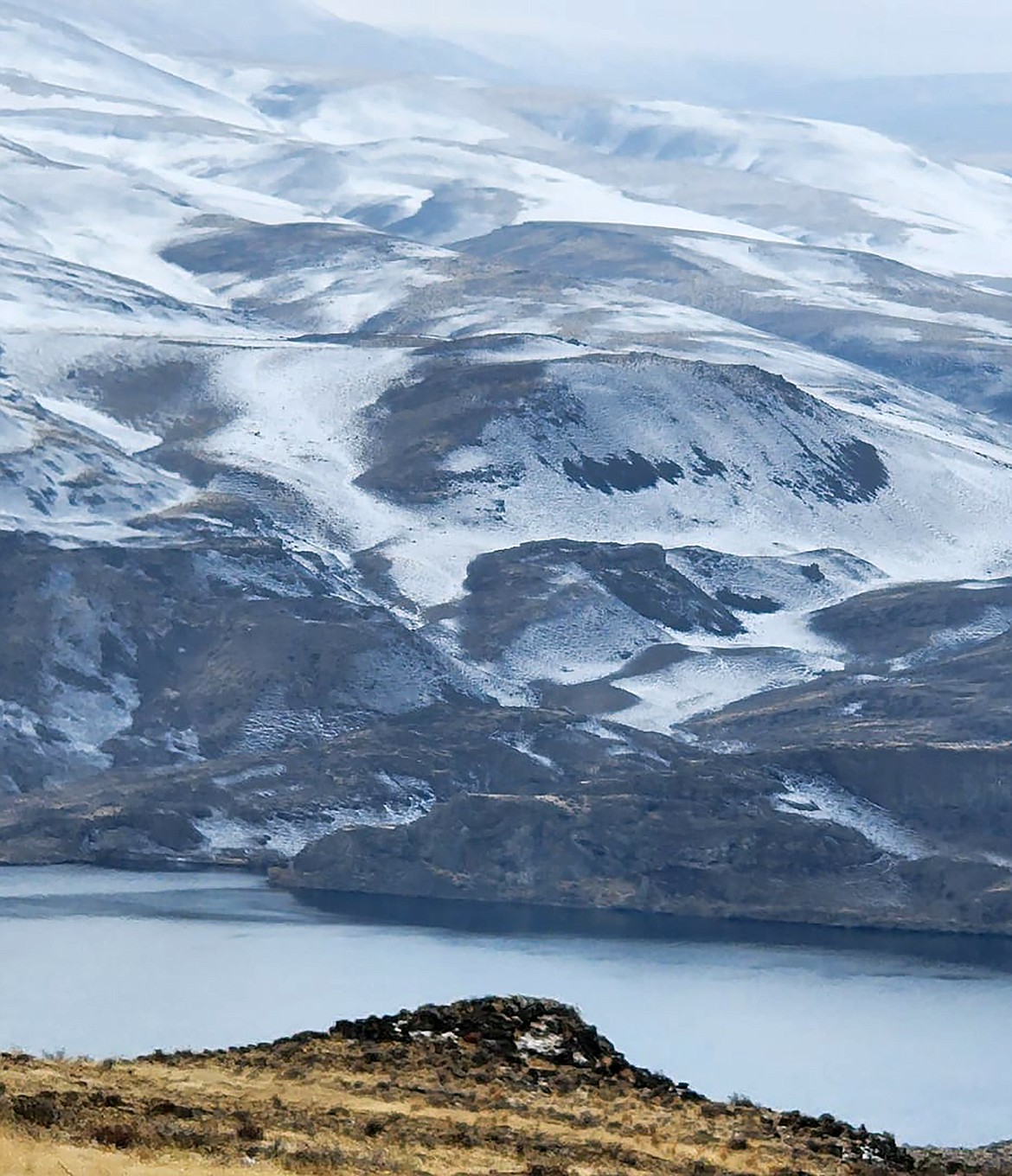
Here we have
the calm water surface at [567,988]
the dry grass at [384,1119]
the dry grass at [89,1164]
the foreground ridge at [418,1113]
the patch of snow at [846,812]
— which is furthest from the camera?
the patch of snow at [846,812]

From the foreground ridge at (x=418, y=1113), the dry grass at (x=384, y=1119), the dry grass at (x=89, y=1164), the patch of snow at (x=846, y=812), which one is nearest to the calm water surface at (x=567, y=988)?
the patch of snow at (x=846, y=812)

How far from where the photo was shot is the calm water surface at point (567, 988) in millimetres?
87188

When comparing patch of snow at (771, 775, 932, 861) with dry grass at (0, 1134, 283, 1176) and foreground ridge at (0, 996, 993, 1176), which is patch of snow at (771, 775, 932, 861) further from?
dry grass at (0, 1134, 283, 1176)

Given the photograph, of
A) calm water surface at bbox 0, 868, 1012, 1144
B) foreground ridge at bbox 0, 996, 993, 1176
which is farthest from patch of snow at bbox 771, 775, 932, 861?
foreground ridge at bbox 0, 996, 993, 1176

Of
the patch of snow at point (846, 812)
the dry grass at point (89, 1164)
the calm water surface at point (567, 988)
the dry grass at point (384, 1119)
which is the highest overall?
the patch of snow at point (846, 812)

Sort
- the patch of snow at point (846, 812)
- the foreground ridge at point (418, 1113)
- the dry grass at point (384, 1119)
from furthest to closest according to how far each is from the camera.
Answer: the patch of snow at point (846, 812) → the foreground ridge at point (418, 1113) → the dry grass at point (384, 1119)

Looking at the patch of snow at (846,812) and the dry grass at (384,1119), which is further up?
the patch of snow at (846,812)

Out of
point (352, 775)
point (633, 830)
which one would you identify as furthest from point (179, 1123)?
point (352, 775)

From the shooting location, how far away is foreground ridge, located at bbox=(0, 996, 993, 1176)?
78.1 feet

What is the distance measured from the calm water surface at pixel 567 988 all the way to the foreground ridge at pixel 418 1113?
45.9 meters

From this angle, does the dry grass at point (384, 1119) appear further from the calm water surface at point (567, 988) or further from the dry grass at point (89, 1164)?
the calm water surface at point (567, 988)

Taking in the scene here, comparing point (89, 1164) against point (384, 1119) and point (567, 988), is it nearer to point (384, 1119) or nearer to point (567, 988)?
point (384, 1119)

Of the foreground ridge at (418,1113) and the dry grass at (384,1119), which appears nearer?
the dry grass at (384,1119)

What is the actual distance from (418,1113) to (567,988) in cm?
8162
